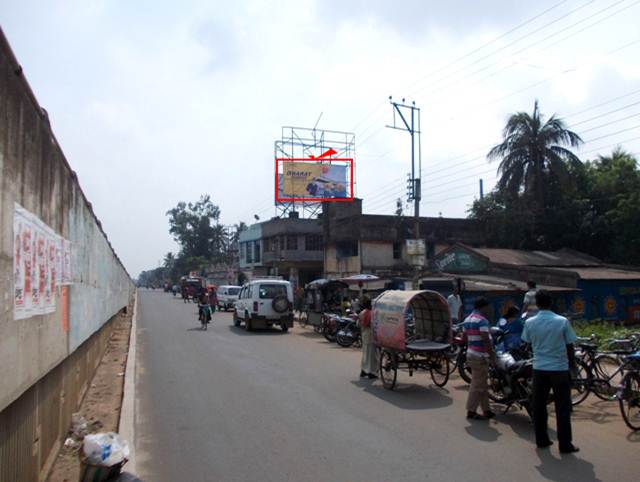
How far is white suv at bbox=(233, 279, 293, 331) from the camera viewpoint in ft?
72.7

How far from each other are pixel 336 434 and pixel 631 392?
3796 millimetres

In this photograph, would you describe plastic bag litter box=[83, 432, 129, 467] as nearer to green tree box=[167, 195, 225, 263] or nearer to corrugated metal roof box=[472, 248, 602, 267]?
corrugated metal roof box=[472, 248, 602, 267]

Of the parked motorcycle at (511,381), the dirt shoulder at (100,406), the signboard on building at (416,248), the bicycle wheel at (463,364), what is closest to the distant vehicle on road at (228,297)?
the signboard on building at (416,248)

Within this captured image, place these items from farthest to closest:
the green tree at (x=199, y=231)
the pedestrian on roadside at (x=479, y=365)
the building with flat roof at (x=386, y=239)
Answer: the green tree at (x=199, y=231) → the building with flat roof at (x=386, y=239) → the pedestrian on roadside at (x=479, y=365)

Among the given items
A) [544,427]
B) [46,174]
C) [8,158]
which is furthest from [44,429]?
[544,427]

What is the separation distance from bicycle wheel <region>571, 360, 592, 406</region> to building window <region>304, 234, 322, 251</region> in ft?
139

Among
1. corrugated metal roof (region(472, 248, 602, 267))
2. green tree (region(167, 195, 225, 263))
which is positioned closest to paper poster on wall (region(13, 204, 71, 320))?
corrugated metal roof (region(472, 248, 602, 267))

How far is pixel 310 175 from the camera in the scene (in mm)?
44062

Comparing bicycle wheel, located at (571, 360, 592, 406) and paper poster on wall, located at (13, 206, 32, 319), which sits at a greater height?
paper poster on wall, located at (13, 206, 32, 319)

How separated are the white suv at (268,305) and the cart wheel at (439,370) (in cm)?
1205

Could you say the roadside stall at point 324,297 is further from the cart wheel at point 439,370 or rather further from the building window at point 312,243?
the building window at point 312,243

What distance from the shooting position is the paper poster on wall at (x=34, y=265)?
13.7ft

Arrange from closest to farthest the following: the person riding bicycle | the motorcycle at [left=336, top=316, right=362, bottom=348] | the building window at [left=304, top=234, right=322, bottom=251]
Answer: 1. the motorcycle at [left=336, top=316, right=362, bottom=348]
2. the person riding bicycle
3. the building window at [left=304, top=234, right=322, bottom=251]

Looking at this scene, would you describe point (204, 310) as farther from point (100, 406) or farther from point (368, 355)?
point (100, 406)
